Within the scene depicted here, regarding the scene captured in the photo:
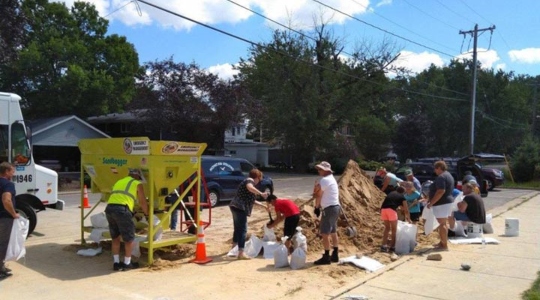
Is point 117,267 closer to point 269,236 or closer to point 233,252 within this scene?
point 233,252

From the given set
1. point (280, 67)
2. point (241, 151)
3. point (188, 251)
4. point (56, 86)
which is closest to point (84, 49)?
point (56, 86)

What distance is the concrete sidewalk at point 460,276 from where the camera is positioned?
6.37 metres

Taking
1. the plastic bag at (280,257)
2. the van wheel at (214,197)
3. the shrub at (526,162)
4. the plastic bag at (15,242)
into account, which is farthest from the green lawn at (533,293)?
the shrub at (526,162)

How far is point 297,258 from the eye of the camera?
7.61 meters

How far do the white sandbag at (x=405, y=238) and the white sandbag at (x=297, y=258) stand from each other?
2292mm

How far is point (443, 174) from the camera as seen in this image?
9242 millimetres

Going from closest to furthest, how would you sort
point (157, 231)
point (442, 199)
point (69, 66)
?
1. point (157, 231)
2. point (442, 199)
3. point (69, 66)

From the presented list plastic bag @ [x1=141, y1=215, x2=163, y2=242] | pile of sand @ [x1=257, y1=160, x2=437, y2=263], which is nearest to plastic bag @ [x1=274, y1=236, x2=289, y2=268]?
pile of sand @ [x1=257, y1=160, x2=437, y2=263]

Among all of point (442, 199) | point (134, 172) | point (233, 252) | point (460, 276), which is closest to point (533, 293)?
point (460, 276)

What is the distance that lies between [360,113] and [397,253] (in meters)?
34.0

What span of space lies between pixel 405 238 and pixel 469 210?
2281mm

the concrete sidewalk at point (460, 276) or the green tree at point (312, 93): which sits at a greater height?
the green tree at point (312, 93)

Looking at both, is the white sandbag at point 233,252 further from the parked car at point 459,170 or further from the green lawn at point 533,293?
the parked car at point 459,170

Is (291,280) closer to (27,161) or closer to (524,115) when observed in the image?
(27,161)
